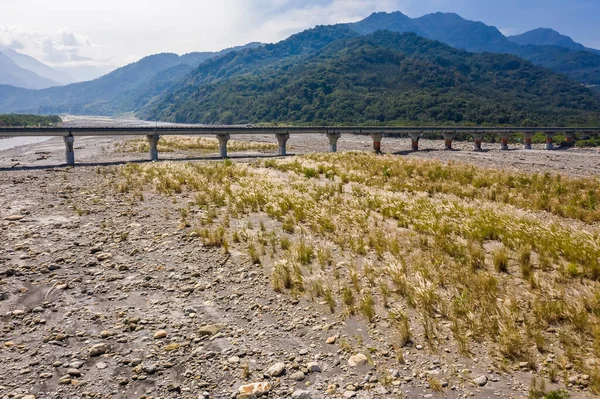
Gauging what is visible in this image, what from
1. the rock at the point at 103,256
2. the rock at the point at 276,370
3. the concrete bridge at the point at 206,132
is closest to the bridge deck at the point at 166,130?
the concrete bridge at the point at 206,132

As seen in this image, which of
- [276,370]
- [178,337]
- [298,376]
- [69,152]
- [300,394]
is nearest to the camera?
[300,394]

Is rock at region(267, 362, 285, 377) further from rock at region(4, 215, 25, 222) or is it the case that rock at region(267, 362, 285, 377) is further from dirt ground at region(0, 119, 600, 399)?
rock at region(4, 215, 25, 222)

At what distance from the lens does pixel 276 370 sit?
22.4 feet

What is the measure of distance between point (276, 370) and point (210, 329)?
2154 millimetres

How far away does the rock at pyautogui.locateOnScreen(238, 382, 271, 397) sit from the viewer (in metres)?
6.29

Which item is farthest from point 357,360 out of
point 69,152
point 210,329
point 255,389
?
point 69,152

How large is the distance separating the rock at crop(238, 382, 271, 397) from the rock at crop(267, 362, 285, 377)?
29 centimetres

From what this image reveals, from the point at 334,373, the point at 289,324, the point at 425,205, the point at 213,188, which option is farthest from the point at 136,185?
the point at 334,373

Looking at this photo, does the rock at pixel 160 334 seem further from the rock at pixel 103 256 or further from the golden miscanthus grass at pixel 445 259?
the rock at pixel 103 256

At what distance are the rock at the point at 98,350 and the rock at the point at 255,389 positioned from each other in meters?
3.19

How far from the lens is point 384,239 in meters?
13.0

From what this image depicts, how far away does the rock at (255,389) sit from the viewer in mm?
6289

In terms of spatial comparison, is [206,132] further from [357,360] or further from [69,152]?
[357,360]

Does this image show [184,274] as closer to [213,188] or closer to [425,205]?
[425,205]
